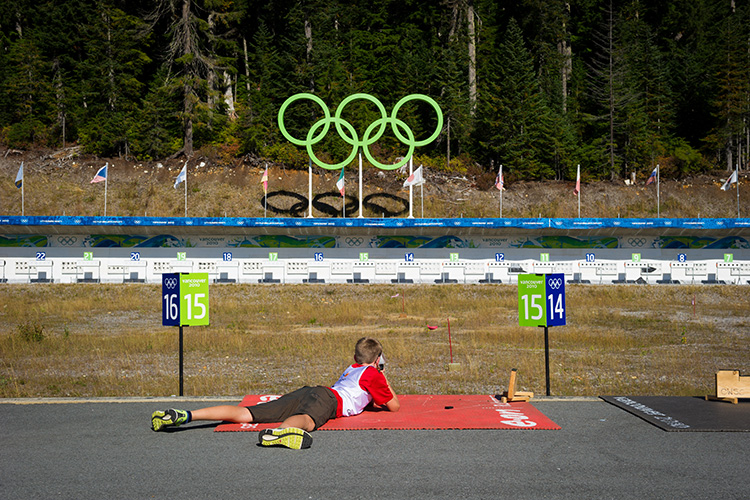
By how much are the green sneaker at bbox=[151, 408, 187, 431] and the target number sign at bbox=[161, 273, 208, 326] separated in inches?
107

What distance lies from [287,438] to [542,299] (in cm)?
519

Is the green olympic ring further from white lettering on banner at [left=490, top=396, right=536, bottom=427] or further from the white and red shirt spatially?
the white and red shirt

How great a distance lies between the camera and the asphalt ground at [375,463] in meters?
5.61

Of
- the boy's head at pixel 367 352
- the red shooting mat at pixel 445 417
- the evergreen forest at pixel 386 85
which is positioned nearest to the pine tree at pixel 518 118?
the evergreen forest at pixel 386 85

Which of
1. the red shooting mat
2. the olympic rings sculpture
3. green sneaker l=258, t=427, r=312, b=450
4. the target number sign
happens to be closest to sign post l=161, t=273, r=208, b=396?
the target number sign

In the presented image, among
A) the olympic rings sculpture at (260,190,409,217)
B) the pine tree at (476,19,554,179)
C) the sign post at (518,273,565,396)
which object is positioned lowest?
the sign post at (518,273,565,396)

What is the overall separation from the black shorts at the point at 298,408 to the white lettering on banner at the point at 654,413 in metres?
4.20

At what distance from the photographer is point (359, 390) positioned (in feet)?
26.5

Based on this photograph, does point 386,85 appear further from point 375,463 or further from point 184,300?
point 375,463

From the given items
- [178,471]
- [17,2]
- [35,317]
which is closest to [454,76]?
[35,317]

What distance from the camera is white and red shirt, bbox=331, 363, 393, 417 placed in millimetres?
7926

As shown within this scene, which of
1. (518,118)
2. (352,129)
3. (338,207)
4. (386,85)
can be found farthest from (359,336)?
(386,85)

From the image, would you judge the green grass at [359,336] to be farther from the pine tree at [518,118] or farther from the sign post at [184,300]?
the pine tree at [518,118]

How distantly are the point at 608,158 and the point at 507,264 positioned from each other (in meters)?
23.7
